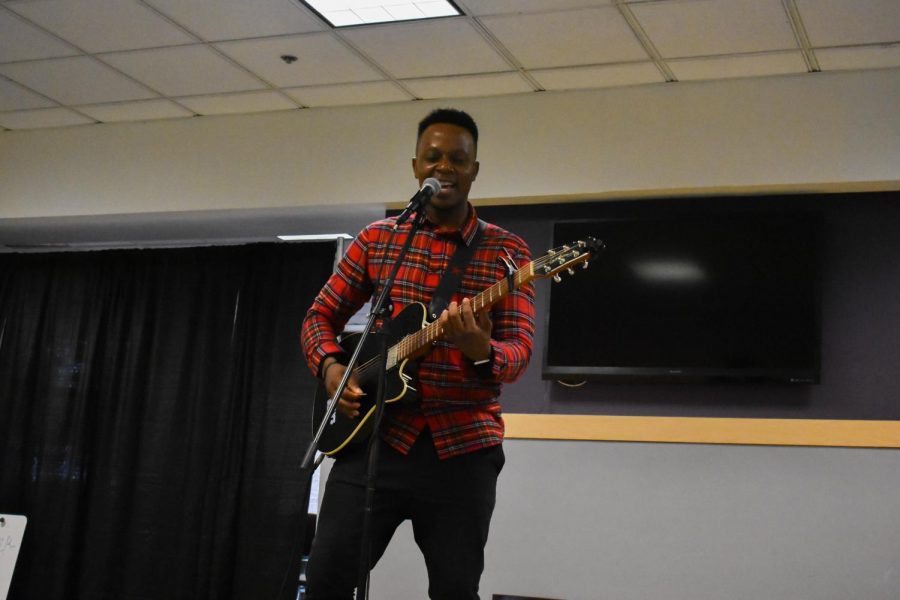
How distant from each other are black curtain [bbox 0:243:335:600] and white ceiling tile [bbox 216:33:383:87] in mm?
1204

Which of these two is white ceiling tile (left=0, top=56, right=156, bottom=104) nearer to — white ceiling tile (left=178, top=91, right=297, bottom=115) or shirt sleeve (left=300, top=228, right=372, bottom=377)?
white ceiling tile (left=178, top=91, right=297, bottom=115)

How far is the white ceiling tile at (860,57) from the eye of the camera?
427cm

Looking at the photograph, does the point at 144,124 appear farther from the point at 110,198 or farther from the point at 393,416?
the point at 393,416

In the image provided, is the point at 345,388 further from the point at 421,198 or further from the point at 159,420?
the point at 159,420

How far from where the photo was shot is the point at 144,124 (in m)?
5.82

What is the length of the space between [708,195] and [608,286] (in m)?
0.64

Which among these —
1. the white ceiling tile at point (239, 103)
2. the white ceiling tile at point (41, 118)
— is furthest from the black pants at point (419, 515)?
the white ceiling tile at point (41, 118)

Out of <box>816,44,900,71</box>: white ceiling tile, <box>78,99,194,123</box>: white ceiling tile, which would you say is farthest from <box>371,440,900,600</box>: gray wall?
<box>78,99,194,123</box>: white ceiling tile

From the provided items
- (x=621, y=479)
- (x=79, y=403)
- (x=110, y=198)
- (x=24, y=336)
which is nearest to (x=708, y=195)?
(x=621, y=479)

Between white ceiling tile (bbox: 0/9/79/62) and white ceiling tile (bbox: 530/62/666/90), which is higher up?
white ceiling tile (bbox: 530/62/666/90)

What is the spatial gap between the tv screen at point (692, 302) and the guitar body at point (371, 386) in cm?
258

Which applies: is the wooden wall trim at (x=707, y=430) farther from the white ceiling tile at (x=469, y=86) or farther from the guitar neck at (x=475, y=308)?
the guitar neck at (x=475, y=308)

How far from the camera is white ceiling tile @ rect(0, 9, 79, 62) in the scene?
15.0 feet

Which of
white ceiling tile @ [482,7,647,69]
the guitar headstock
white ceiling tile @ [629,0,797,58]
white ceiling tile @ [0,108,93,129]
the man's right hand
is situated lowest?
the man's right hand
